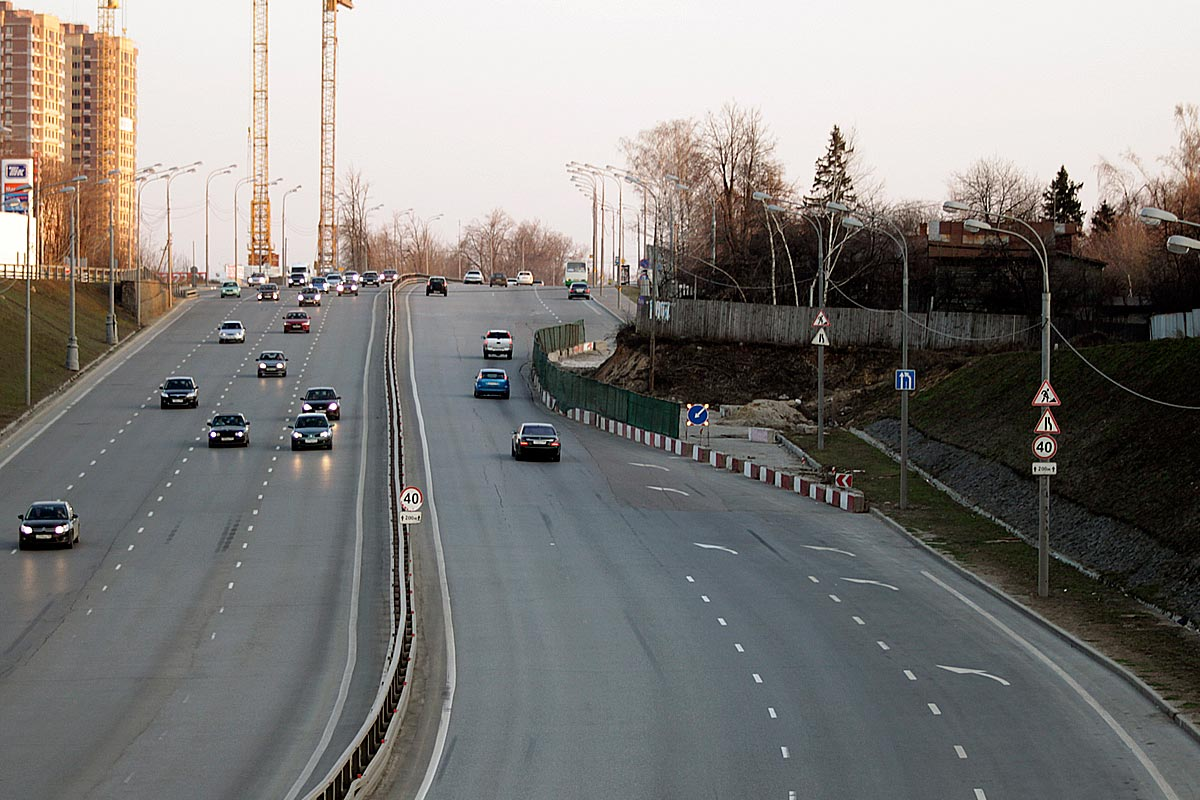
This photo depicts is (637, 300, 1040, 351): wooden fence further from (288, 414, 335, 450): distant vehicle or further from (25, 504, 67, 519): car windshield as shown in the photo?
(25, 504, 67, 519): car windshield

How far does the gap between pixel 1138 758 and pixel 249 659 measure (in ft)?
45.8

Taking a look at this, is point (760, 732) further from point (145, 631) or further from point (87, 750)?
point (145, 631)

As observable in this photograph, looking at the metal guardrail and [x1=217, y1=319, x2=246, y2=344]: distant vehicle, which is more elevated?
[x1=217, y1=319, x2=246, y2=344]: distant vehicle

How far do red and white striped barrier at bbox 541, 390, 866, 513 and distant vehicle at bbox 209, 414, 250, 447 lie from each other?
15865 millimetres

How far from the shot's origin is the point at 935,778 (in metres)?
17.8

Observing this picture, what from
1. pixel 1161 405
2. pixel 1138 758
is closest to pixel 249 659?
pixel 1138 758

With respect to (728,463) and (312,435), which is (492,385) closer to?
(312,435)

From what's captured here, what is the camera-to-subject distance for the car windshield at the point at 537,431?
165 feet

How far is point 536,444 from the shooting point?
49844 millimetres

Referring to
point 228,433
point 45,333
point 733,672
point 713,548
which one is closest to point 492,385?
point 228,433

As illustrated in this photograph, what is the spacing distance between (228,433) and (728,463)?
58.1 ft

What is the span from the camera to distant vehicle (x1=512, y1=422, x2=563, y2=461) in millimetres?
49875

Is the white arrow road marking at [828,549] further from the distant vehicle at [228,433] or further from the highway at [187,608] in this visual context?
the distant vehicle at [228,433]

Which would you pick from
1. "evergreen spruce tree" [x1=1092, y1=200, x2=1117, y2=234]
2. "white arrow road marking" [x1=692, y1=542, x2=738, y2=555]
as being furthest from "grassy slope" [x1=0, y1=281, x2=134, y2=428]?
"evergreen spruce tree" [x1=1092, y1=200, x2=1117, y2=234]
